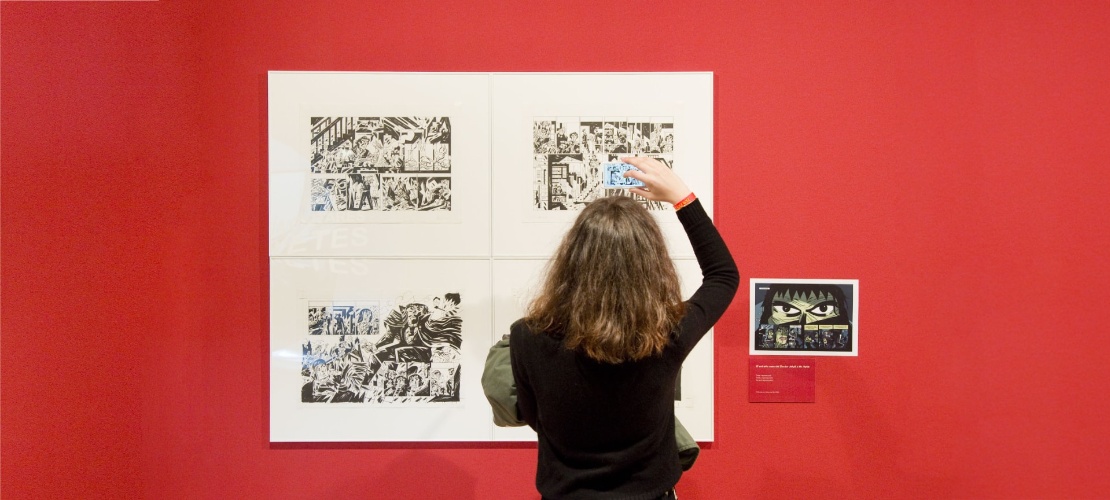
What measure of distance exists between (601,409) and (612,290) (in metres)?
0.25

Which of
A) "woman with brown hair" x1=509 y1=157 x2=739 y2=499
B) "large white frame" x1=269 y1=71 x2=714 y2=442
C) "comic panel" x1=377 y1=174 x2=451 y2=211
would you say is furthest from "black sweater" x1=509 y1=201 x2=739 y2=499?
"comic panel" x1=377 y1=174 x2=451 y2=211

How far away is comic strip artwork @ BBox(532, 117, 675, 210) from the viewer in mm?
1714

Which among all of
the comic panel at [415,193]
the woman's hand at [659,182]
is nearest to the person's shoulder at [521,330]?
the woman's hand at [659,182]

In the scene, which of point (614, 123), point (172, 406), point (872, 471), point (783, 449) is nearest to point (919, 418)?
point (872, 471)

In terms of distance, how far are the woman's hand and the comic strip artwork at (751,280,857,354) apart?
0.69 metres

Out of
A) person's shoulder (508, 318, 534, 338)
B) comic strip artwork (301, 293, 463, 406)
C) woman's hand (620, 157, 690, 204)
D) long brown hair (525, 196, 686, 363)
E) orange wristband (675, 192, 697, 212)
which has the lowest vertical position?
comic strip artwork (301, 293, 463, 406)

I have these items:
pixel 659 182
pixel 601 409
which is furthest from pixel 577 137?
pixel 601 409

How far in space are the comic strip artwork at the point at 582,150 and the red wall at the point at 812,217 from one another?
205 millimetres

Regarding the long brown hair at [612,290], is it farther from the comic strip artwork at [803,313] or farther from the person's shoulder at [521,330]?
the comic strip artwork at [803,313]

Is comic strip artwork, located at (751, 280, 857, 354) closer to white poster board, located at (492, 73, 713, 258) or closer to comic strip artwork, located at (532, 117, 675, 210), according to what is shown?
white poster board, located at (492, 73, 713, 258)

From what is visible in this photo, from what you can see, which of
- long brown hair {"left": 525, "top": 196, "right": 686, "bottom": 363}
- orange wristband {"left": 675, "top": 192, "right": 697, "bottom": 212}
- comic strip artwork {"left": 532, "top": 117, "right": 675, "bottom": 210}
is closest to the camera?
long brown hair {"left": 525, "top": 196, "right": 686, "bottom": 363}

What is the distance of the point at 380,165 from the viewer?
1.73m

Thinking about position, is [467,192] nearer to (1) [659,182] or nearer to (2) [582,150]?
(2) [582,150]

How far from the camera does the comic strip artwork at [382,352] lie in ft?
5.71
